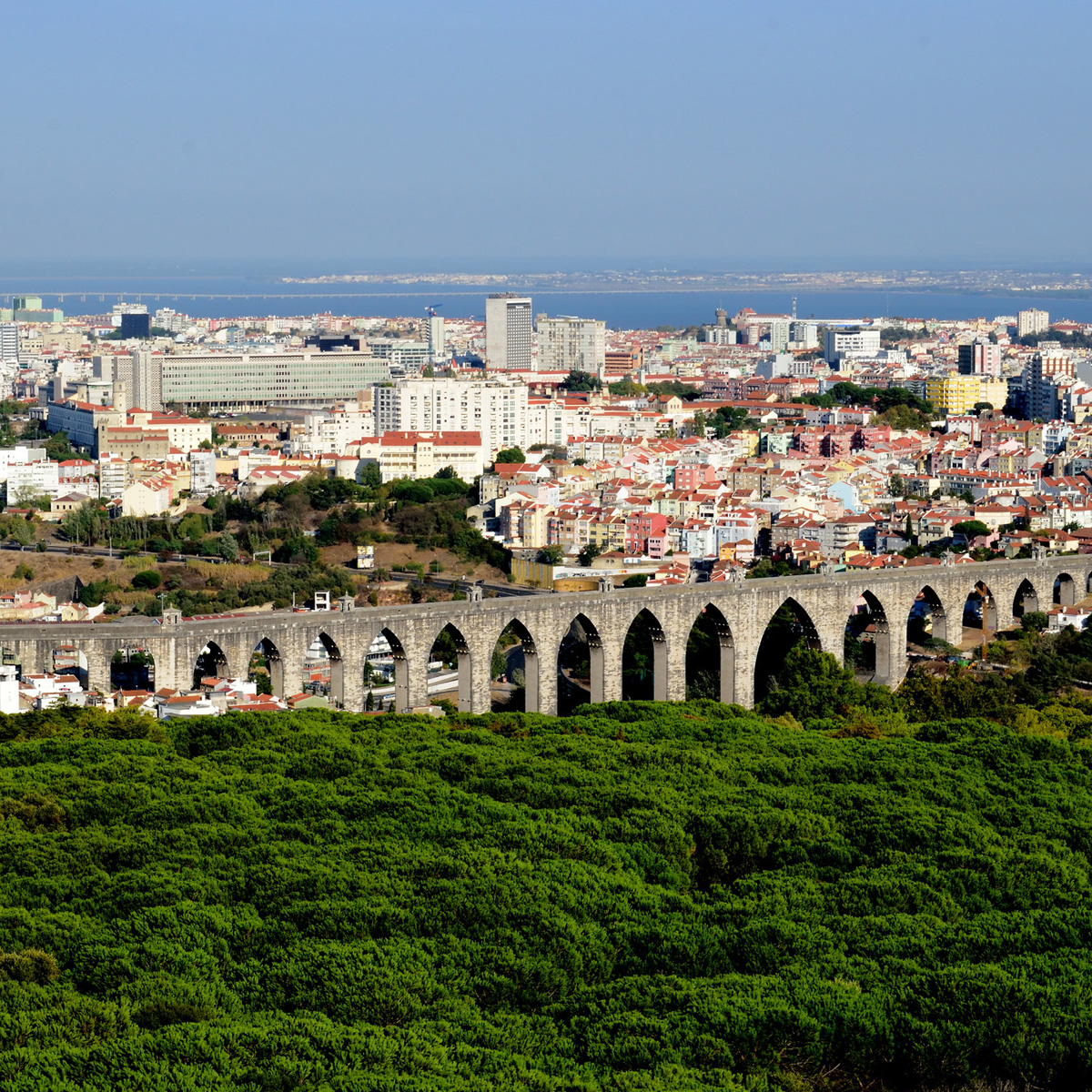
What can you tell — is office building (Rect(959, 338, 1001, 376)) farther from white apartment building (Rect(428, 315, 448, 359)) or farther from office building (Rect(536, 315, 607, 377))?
white apartment building (Rect(428, 315, 448, 359))

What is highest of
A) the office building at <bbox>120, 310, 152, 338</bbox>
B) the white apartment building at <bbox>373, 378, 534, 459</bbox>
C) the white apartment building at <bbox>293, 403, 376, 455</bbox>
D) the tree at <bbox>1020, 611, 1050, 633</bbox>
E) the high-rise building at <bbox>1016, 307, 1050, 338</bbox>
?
the high-rise building at <bbox>1016, 307, 1050, 338</bbox>

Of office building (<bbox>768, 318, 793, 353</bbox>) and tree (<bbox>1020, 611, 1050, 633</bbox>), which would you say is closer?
tree (<bbox>1020, 611, 1050, 633</bbox>)

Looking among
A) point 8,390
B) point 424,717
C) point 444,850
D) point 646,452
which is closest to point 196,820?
→ point 444,850

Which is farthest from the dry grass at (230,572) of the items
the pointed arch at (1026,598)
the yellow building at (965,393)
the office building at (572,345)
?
the office building at (572,345)

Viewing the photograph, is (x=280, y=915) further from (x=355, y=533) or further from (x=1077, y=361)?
(x=1077, y=361)

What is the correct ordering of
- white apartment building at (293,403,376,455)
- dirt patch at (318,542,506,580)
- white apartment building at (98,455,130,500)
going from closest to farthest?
1. dirt patch at (318,542,506,580)
2. white apartment building at (98,455,130,500)
3. white apartment building at (293,403,376,455)

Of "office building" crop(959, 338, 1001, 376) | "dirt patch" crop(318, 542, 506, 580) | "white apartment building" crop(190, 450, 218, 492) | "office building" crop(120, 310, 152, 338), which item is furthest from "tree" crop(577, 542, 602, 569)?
"office building" crop(120, 310, 152, 338)

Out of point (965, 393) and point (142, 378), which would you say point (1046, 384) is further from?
point (142, 378)
